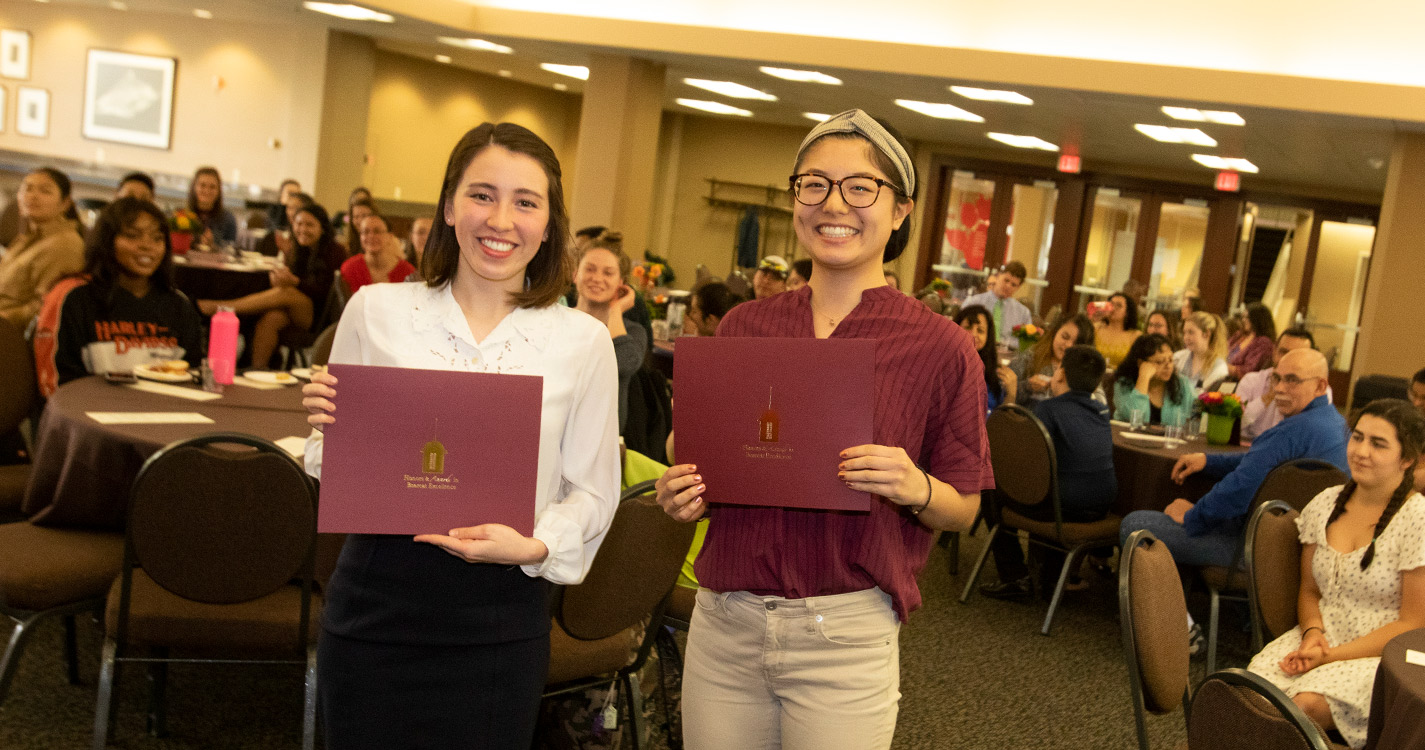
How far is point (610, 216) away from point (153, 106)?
7803 mm

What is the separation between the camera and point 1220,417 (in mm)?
5840

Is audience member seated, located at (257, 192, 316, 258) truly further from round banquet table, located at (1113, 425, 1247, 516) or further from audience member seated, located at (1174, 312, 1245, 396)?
audience member seated, located at (1174, 312, 1245, 396)

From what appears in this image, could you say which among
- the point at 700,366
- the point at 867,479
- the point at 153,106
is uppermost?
the point at 153,106

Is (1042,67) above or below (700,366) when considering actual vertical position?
above

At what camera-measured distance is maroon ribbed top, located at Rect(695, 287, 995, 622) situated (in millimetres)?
1610

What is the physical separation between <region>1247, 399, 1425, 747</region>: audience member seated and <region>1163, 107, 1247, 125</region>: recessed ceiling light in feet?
22.2

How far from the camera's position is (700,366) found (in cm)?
160

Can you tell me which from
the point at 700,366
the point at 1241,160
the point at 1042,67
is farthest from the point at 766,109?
the point at 700,366

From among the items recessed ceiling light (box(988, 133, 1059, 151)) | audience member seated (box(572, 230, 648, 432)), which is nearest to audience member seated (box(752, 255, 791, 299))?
audience member seated (box(572, 230, 648, 432))

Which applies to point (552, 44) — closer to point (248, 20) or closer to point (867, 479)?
point (248, 20)

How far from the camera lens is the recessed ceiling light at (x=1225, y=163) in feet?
44.2

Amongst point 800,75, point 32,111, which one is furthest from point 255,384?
point 32,111

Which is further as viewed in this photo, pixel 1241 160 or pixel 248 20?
pixel 248 20

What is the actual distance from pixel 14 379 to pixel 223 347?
731mm
